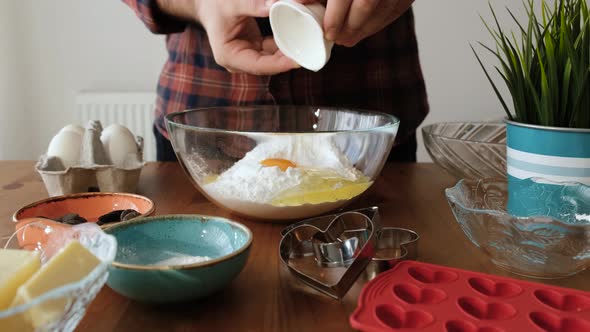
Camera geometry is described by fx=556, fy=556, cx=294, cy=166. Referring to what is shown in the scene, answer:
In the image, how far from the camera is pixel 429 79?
7.38ft

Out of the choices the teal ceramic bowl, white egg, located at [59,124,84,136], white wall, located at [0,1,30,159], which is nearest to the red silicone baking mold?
the teal ceramic bowl

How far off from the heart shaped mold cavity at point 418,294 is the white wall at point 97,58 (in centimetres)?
187

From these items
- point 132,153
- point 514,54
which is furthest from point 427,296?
point 132,153

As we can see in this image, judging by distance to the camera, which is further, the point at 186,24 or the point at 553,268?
the point at 186,24

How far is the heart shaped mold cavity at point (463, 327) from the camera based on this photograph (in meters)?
0.41

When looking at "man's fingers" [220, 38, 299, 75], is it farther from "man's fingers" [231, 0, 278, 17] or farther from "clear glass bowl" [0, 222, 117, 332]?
"clear glass bowl" [0, 222, 117, 332]

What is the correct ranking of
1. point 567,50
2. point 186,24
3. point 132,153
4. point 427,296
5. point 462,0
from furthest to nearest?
1. point 462,0
2. point 186,24
3. point 132,153
4. point 567,50
5. point 427,296

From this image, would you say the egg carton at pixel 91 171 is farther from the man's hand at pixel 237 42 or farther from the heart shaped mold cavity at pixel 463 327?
the heart shaped mold cavity at pixel 463 327

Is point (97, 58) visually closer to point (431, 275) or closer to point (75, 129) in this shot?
point (75, 129)

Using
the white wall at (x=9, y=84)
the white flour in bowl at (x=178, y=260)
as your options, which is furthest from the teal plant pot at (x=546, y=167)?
Result: the white wall at (x=9, y=84)

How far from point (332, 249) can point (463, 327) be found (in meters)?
0.17

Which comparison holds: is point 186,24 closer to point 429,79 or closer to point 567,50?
point 567,50

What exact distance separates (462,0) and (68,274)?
2.11 metres

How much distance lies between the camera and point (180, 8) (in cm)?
93
